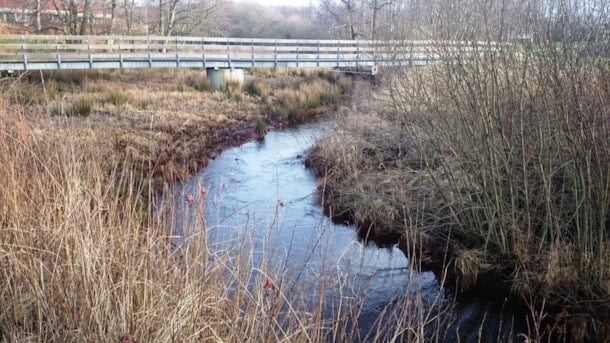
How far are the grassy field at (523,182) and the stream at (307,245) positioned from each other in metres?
0.40

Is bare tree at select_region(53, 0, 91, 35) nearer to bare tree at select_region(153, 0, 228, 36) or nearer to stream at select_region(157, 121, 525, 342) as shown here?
bare tree at select_region(153, 0, 228, 36)

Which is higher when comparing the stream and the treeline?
the treeline

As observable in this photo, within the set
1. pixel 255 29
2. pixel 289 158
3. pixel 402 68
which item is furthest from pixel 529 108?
pixel 255 29

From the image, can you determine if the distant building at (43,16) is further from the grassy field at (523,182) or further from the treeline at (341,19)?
the grassy field at (523,182)

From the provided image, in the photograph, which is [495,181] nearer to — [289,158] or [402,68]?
[402,68]

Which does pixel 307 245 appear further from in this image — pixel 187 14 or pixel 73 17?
pixel 187 14

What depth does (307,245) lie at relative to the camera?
552cm

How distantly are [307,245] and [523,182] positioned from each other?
246 cm

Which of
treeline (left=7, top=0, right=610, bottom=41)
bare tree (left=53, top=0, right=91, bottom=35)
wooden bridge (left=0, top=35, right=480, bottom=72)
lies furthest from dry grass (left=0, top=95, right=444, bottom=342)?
bare tree (left=53, top=0, right=91, bottom=35)

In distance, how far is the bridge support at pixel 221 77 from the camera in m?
17.3

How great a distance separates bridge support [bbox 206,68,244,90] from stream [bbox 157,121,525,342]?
15.1 feet

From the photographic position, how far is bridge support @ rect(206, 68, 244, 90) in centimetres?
1733

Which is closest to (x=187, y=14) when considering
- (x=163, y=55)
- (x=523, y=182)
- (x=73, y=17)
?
(x=73, y=17)

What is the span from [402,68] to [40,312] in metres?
6.18
